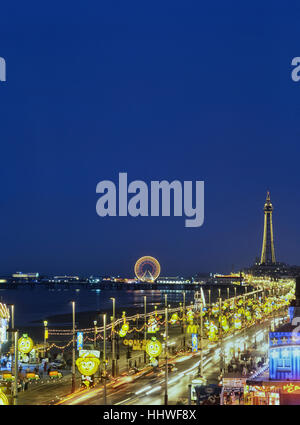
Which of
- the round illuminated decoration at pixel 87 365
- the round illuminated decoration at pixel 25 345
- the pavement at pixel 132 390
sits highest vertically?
the round illuminated decoration at pixel 87 365

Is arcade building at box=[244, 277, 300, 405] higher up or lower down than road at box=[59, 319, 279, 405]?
higher up

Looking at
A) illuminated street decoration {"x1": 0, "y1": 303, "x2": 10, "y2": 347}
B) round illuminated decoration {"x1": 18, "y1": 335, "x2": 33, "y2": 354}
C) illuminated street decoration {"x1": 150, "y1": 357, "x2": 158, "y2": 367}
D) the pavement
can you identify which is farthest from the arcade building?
illuminated street decoration {"x1": 0, "y1": 303, "x2": 10, "y2": 347}

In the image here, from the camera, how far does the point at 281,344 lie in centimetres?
2944

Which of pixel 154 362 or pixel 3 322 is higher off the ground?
pixel 3 322

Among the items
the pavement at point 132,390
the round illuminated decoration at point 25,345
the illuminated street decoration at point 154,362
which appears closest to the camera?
the pavement at point 132,390

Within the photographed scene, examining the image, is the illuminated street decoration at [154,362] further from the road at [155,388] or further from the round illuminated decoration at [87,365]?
the round illuminated decoration at [87,365]

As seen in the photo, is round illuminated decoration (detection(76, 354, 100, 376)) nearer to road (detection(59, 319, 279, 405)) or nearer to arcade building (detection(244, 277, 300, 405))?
road (detection(59, 319, 279, 405))

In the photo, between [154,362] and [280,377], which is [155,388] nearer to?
[154,362]

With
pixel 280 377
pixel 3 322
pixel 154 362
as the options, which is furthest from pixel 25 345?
pixel 280 377

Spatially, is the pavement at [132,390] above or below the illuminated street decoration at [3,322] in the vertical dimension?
below

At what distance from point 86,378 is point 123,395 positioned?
8.80 ft

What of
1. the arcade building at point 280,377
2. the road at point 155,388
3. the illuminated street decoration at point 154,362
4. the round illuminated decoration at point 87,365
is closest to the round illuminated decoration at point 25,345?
the road at point 155,388
